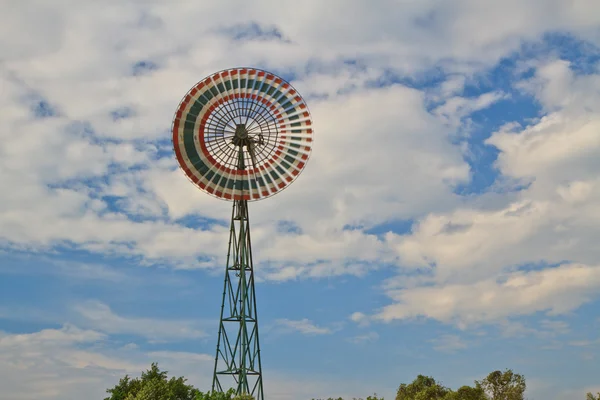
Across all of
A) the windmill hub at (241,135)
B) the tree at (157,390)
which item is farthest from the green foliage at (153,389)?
the windmill hub at (241,135)

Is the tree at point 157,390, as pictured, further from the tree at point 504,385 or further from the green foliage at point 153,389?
the tree at point 504,385

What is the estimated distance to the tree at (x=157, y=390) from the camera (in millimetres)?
49281

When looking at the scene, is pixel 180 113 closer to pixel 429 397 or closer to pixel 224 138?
pixel 224 138

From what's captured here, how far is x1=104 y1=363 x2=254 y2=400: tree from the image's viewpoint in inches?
1940

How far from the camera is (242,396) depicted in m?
48.4

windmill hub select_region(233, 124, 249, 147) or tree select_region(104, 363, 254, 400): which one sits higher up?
windmill hub select_region(233, 124, 249, 147)

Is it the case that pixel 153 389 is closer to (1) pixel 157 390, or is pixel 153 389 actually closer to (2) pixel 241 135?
(1) pixel 157 390

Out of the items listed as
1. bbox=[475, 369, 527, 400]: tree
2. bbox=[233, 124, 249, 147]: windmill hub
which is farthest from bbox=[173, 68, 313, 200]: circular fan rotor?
bbox=[475, 369, 527, 400]: tree

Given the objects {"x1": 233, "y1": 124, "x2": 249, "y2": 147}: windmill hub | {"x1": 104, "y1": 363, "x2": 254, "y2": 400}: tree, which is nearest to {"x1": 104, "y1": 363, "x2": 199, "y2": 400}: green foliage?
{"x1": 104, "y1": 363, "x2": 254, "y2": 400}: tree

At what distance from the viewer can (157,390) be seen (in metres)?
53.7

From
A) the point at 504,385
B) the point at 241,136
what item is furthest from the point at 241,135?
the point at 504,385

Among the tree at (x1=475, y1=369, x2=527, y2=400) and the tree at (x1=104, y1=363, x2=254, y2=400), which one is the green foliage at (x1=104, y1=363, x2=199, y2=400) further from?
the tree at (x1=475, y1=369, x2=527, y2=400)

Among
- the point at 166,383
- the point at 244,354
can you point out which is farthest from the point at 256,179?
the point at 166,383

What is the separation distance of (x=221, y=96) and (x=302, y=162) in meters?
8.88
